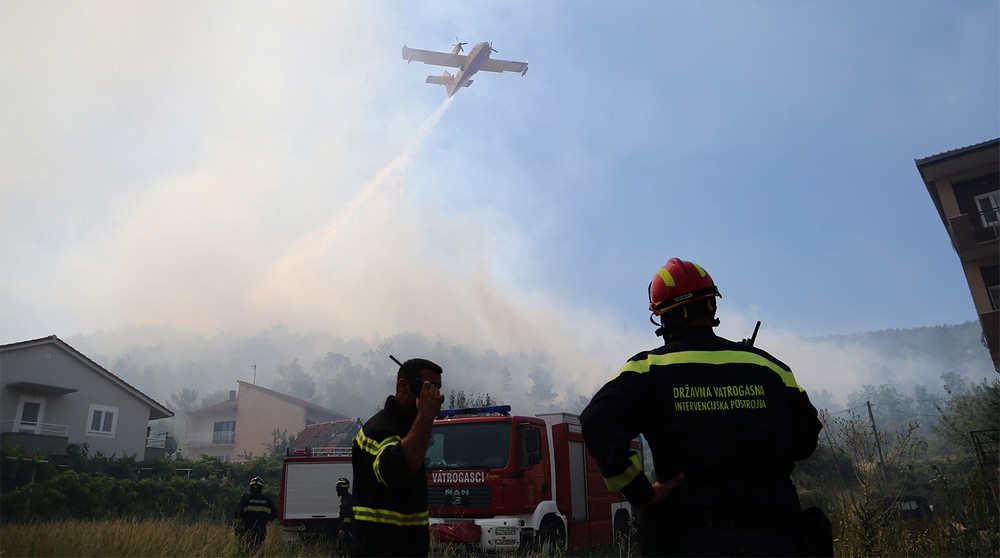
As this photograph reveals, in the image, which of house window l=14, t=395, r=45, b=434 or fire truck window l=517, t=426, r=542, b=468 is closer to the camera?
fire truck window l=517, t=426, r=542, b=468

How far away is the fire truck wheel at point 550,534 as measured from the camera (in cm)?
981

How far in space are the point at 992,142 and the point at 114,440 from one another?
3556cm

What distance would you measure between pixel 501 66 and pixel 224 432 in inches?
2091

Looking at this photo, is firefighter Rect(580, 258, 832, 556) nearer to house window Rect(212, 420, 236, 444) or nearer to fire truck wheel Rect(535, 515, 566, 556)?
fire truck wheel Rect(535, 515, 566, 556)

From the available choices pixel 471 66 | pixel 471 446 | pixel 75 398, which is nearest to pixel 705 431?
pixel 471 446

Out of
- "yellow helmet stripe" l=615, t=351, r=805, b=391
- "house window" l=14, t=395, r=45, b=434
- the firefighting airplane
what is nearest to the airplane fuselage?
the firefighting airplane

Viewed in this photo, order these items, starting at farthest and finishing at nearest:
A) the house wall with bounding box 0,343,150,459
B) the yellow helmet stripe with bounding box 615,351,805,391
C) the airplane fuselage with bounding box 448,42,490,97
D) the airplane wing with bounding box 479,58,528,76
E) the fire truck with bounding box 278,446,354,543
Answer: the airplane wing with bounding box 479,58,528,76 → the airplane fuselage with bounding box 448,42,490,97 → the house wall with bounding box 0,343,150,459 → the fire truck with bounding box 278,446,354,543 → the yellow helmet stripe with bounding box 615,351,805,391

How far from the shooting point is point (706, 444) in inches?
92.0

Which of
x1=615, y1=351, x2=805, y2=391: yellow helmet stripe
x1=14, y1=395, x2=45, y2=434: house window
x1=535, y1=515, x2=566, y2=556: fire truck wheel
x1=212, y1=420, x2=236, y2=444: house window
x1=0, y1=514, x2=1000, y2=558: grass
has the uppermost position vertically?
x1=212, y1=420, x2=236, y2=444: house window

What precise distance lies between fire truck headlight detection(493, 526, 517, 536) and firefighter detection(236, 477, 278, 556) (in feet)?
12.7

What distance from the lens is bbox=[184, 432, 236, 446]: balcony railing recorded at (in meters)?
70.4

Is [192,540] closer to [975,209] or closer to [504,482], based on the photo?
[504,482]

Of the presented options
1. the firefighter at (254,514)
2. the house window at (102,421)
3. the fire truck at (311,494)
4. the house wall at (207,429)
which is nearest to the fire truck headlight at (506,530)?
the firefighter at (254,514)

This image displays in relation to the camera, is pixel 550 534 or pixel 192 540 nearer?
pixel 192 540
